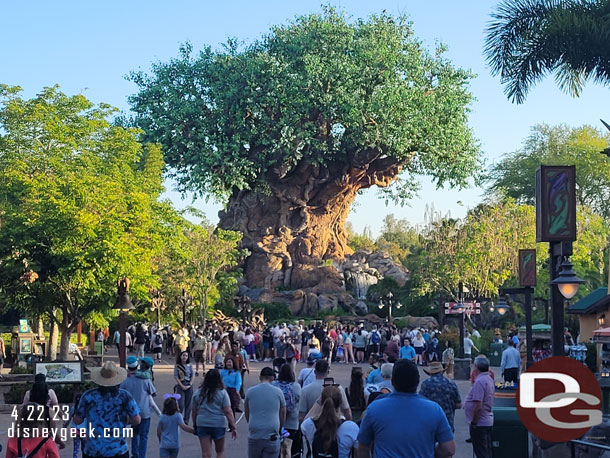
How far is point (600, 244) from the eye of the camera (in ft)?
200

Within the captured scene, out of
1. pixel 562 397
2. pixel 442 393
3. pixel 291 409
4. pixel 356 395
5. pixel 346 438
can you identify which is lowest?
pixel 346 438

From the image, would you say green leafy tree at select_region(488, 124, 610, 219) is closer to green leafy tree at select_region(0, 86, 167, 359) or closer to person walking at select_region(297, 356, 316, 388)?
green leafy tree at select_region(0, 86, 167, 359)

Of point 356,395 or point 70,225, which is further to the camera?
point 70,225

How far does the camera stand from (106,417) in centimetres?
826

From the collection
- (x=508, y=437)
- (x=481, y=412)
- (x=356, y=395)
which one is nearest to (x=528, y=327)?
(x=508, y=437)

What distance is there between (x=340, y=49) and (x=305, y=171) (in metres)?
10.8

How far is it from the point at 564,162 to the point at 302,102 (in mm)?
Result: 28963

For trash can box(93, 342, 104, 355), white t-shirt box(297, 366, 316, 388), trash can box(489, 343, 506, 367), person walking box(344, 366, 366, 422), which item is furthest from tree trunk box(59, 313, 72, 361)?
person walking box(344, 366, 366, 422)

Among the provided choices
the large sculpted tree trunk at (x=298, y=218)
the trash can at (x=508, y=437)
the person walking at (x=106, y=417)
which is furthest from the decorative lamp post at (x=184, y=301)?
the person walking at (x=106, y=417)

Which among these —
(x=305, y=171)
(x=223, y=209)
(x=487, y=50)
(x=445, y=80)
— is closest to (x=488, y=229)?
(x=445, y=80)

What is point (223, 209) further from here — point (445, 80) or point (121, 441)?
point (121, 441)

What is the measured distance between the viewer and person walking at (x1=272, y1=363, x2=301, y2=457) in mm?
10727

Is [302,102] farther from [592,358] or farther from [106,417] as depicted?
[106,417]

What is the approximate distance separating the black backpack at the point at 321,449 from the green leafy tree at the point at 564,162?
Result: 6455 centimetres
